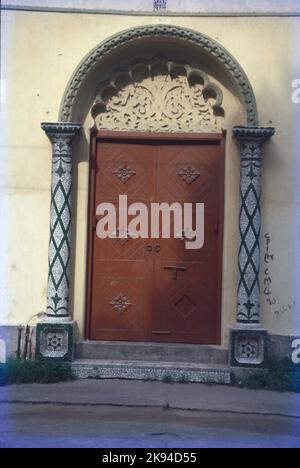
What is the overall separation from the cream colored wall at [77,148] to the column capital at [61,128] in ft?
0.60

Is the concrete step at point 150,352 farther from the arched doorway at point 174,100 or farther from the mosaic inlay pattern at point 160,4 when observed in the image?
the mosaic inlay pattern at point 160,4

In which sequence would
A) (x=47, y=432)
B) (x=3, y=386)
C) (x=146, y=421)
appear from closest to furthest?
(x=47, y=432)
(x=146, y=421)
(x=3, y=386)

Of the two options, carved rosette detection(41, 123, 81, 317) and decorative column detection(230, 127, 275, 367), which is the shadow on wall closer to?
carved rosette detection(41, 123, 81, 317)

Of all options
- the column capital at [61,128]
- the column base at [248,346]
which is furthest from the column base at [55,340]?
the column capital at [61,128]

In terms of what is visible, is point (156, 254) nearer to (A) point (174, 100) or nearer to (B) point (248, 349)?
(B) point (248, 349)

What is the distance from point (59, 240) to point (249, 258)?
206 cm

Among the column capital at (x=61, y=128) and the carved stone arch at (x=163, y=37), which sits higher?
the carved stone arch at (x=163, y=37)

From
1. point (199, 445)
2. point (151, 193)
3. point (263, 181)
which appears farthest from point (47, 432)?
point (263, 181)

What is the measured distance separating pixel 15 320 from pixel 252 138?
324cm

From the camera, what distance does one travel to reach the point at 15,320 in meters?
7.37

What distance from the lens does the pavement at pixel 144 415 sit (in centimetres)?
536

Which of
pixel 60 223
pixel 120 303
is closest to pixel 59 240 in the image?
pixel 60 223

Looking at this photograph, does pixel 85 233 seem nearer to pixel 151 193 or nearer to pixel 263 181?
pixel 151 193
